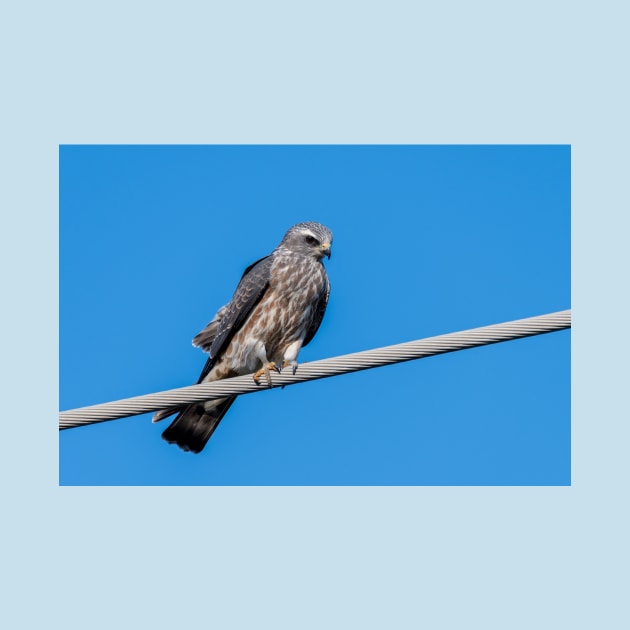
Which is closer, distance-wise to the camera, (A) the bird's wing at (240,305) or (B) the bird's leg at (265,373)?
(B) the bird's leg at (265,373)

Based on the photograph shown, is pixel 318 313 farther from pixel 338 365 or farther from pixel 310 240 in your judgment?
pixel 338 365

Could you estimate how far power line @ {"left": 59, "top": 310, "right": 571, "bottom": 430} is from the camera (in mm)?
5039

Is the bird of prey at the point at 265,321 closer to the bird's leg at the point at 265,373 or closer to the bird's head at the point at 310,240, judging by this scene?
the bird's head at the point at 310,240

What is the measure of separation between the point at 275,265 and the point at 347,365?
7.06 feet

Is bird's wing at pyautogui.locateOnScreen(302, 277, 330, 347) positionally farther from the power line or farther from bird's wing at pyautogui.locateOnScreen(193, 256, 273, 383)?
the power line

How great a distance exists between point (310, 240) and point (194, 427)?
1774mm

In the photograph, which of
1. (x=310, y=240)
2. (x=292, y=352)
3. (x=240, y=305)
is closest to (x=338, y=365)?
(x=292, y=352)

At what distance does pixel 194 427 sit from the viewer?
736 centimetres

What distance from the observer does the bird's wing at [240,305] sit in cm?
723

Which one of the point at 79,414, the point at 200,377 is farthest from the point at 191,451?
the point at 79,414

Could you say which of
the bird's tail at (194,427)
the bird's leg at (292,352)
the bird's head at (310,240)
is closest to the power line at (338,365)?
the bird's leg at (292,352)

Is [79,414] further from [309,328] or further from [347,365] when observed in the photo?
[309,328]

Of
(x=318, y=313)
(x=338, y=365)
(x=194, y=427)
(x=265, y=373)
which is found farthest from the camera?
(x=318, y=313)

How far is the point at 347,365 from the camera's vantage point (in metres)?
5.34
